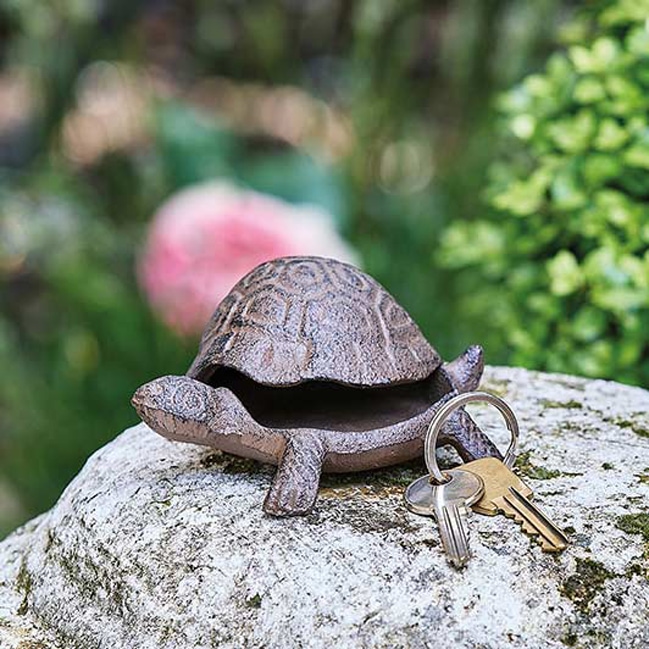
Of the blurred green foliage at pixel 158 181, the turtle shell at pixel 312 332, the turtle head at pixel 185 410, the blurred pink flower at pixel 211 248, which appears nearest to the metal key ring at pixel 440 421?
the turtle shell at pixel 312 332

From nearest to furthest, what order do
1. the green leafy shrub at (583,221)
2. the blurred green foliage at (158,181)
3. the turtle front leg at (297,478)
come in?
the turtle front leg at (297,478)
the green leafy shrub at (583,221)
the blurred green foliage at (158,181)

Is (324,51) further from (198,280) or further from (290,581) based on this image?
(290,581)

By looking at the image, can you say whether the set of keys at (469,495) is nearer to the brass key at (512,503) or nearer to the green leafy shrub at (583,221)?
the brass key at (512,503)

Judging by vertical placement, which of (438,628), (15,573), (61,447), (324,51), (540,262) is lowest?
(61,447)

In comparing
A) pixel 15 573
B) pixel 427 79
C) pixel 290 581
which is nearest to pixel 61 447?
pixel 15 573

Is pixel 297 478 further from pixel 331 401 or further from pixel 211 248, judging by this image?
pixel 211 248

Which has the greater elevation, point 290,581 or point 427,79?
point 427,79

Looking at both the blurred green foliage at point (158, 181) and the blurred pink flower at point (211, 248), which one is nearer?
the blurred pink flower at point (211, 248)
